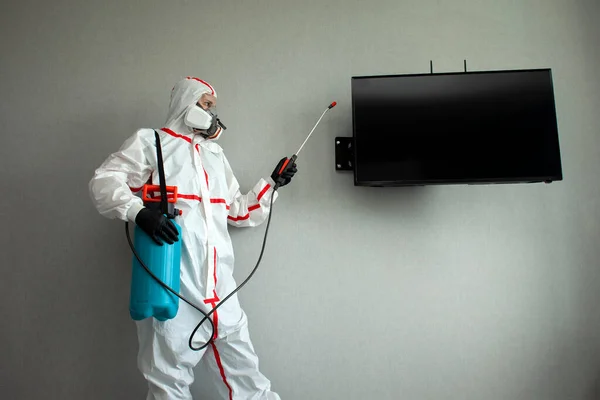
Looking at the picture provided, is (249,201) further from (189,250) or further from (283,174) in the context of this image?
(189,250)

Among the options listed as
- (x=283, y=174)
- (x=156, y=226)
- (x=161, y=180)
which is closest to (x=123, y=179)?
(x=161, y=180)

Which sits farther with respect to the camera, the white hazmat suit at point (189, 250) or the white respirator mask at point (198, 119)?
the white respirator mask at point (198, 119)

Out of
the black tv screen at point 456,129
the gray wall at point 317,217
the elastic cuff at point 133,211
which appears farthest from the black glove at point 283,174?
the elastic cuff at point 133,211

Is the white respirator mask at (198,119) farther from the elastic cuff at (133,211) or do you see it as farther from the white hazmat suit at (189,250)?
the elastic cuff at (133,211)

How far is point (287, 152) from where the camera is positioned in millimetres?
1832

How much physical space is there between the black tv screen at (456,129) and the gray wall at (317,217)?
8.0 inches

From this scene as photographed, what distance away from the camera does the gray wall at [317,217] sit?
1.69m

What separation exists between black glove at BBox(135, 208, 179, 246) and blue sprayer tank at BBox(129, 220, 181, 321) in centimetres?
3

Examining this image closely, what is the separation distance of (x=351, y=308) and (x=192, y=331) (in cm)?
71

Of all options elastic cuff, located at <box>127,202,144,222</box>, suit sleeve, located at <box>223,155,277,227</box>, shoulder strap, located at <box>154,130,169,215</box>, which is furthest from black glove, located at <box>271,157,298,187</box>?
elastic cuff, located at <box>127,202,144,222</box>

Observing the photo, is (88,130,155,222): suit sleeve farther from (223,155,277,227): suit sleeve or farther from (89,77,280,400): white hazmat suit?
(223,155,277,227): suit sleeve

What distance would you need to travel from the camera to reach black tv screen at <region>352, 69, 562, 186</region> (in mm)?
1599

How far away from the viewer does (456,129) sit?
1.63m

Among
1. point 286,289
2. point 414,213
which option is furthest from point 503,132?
point 286,289
